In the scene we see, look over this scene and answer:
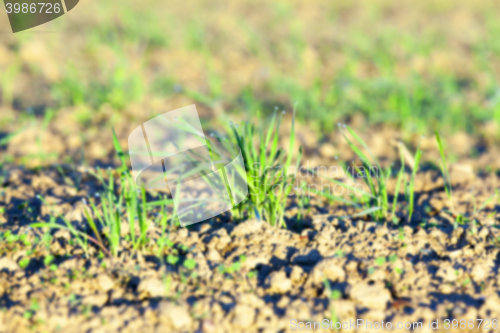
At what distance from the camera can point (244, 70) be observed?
3662 mm

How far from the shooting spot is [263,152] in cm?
188

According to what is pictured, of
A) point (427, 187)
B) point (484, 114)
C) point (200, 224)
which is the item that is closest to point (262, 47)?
point (484, 114)

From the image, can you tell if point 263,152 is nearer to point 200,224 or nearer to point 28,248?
point 200,224

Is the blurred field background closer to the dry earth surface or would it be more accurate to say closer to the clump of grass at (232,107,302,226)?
the clump of grass at (232,107,302,226)

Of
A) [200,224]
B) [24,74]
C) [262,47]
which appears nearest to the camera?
[200,224]

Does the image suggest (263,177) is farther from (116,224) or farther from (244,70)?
(244,70)

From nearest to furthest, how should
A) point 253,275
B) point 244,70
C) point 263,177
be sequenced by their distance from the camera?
point 253,275 → point 263,177 → point 244,70

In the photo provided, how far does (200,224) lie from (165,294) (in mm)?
434

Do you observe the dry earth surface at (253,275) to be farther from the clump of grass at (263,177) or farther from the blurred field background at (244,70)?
the blurred field background at (244,70)

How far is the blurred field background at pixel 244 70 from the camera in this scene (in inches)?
117

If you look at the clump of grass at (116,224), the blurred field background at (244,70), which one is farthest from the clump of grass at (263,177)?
the blurred field background at (244,70)

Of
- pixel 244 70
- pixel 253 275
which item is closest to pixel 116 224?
pixel 253 275

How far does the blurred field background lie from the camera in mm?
2975

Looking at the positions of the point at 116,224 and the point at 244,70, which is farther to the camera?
the point at 244,70
